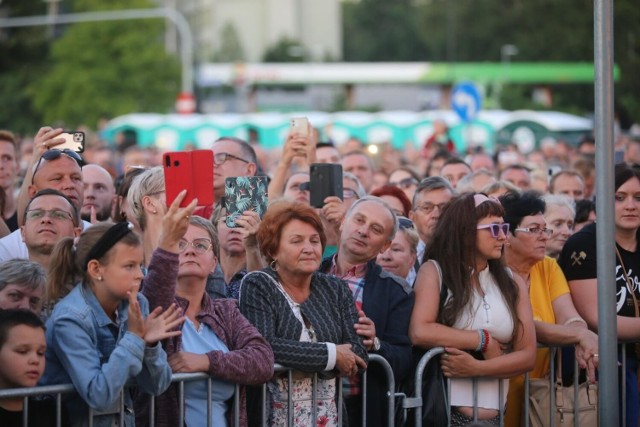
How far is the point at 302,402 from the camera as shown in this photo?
6391 millimetres

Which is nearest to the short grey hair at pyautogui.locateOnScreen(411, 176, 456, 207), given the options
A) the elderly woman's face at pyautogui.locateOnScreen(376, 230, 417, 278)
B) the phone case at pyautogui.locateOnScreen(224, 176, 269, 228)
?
the elderly woman's face at pyautogui.locateOnScreen(376, 230, 417, 278)

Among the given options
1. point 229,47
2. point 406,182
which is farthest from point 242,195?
point 229,47

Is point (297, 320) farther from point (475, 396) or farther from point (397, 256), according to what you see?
point (397, 256)

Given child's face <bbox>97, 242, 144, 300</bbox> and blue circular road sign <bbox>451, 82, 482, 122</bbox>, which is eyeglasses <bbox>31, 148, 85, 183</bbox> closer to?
child's face <bbox>97, 242, 144, 300</bbox>

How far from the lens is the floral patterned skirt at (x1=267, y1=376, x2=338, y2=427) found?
20.9 ft

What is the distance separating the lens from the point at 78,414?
5.64 m

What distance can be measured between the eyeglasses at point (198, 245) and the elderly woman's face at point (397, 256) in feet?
5.99

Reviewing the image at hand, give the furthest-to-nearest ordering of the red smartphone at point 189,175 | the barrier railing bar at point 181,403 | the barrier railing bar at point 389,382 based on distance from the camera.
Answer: the barrier railing bar at point 389,382
the red smartphone at point 189,175
the barrier railing bar at point 181,403

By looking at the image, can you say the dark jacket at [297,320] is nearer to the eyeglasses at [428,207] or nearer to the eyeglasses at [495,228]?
the eyeglasses at [495,228]

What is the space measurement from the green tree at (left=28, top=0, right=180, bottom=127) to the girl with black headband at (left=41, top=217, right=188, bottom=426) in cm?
4776

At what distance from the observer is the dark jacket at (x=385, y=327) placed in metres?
6.74

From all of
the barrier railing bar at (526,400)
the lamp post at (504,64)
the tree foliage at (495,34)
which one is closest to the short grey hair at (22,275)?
the barrier railing bar at (526,400)

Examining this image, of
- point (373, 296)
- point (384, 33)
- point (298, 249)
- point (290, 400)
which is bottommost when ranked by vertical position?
point (290, 400)

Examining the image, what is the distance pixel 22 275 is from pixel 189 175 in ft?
2.85
